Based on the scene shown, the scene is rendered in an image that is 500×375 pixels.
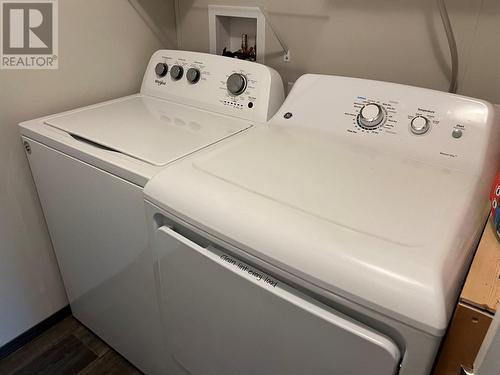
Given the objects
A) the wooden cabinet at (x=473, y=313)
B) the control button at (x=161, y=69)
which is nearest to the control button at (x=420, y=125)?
the wooden cabinet at (x=473, y=313)

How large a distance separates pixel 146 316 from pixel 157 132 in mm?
541

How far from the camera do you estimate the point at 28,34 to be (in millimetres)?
1154

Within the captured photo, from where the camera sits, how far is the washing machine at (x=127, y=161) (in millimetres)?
970

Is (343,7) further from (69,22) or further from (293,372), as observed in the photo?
(293,372)

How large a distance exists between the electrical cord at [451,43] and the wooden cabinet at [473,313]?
0.56 meters

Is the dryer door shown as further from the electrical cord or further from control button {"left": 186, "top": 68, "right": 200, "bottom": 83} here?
the electrical cord

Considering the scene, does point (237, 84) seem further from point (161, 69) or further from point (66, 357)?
point (66, 357)

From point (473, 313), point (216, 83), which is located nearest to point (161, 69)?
point (216, 83)

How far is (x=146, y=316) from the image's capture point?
1.12 m

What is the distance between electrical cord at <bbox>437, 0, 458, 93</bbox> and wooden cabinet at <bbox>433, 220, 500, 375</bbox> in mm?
562

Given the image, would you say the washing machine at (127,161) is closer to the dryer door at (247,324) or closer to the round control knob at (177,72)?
the round control knob at (177,72)

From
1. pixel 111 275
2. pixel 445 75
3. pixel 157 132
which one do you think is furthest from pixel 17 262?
pixel 445 75

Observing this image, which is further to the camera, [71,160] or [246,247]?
[71,160]

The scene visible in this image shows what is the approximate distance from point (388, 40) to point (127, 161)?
2.73ft
